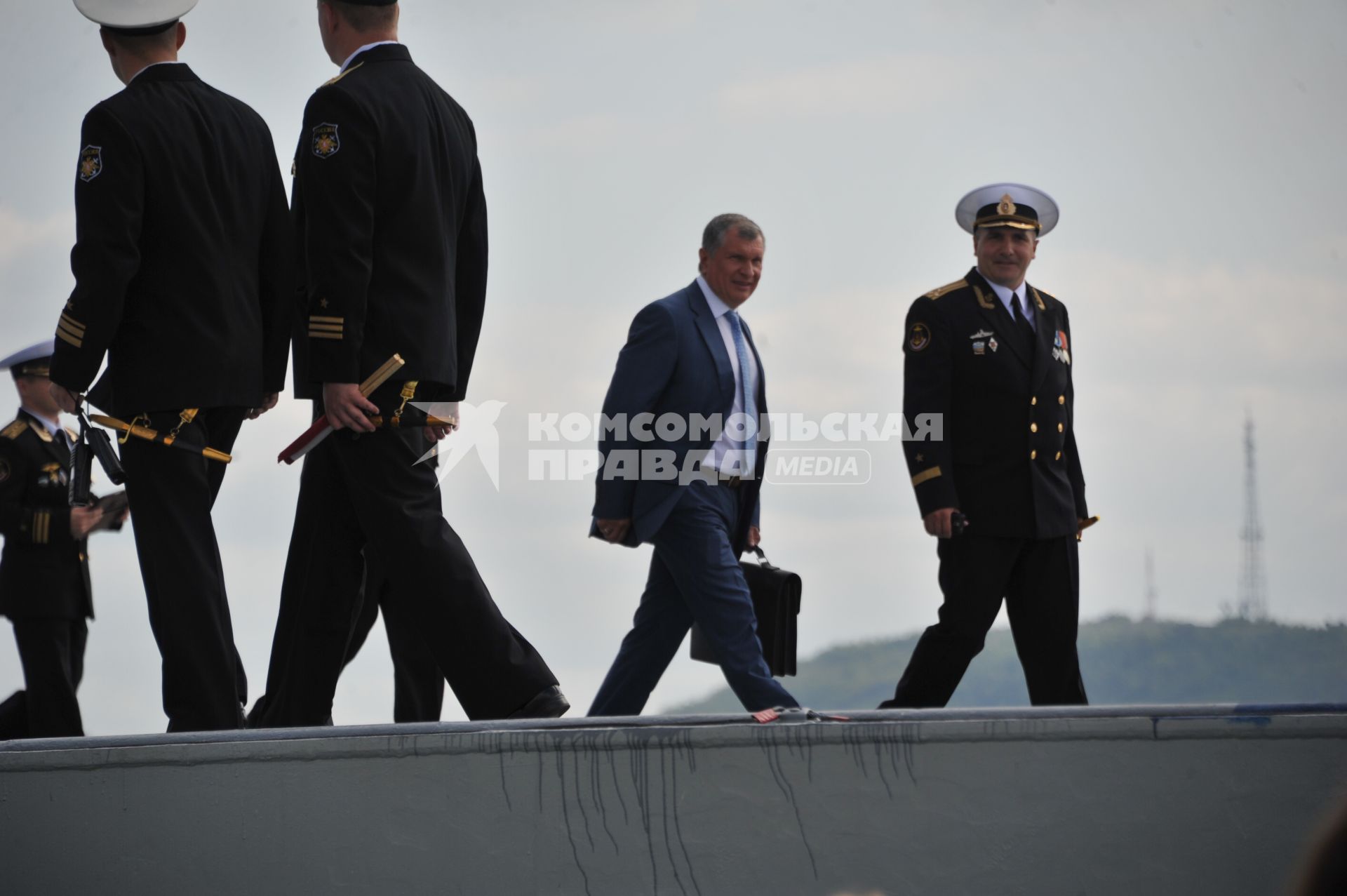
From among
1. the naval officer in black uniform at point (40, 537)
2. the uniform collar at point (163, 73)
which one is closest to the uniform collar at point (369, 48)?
the uniform collar at point (163, 73)

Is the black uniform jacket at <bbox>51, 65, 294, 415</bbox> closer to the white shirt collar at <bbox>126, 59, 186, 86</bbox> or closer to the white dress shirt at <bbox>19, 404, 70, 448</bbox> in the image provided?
the white shirt collar at <bbox>126, 59, 186, 86</bbox>

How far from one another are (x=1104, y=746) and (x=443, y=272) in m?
1.96

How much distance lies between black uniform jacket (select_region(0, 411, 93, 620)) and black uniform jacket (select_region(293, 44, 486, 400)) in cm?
300

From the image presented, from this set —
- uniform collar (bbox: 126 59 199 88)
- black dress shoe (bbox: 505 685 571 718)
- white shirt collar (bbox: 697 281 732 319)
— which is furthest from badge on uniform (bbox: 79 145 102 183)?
white shirt collar (bbox: 697 281 732 319)

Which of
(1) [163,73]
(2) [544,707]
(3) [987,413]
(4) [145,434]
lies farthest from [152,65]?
(3) [987,413]

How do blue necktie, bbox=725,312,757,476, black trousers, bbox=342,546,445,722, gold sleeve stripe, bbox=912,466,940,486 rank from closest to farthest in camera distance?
black trousers, bbox=342,546,445,722 < gold sleeve stripe, bbox=912,466,940,486 < blue necktie, bbox=725,312,757,476

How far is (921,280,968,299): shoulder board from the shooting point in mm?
5520

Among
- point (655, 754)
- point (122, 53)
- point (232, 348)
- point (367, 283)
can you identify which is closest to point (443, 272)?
point (367, 283)

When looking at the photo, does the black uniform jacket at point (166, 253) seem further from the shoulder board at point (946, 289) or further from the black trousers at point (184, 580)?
the shoulder board at point (946, 289)

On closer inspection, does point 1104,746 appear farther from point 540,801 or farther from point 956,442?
point 956,442

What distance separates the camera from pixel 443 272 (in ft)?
13.3

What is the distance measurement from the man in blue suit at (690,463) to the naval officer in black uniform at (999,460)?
57cm

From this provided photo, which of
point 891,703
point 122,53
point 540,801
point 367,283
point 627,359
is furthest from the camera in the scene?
point 627,359

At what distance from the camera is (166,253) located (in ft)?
13.2
